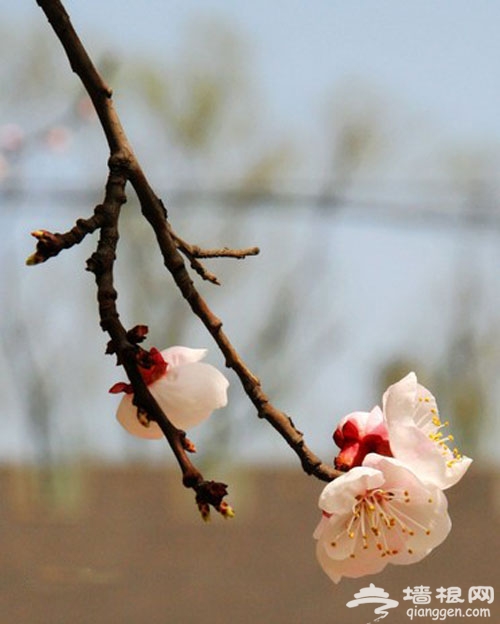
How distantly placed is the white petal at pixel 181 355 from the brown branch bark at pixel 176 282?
0.06 m

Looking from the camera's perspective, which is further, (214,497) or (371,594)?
Answer: (371,594)

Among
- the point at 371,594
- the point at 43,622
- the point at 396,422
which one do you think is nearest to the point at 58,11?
the point at 396,422

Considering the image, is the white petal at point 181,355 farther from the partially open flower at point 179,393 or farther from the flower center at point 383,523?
the flower center at point 383,523

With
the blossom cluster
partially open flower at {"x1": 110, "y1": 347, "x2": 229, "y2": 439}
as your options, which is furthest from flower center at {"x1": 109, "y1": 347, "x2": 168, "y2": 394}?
the blossom cluster

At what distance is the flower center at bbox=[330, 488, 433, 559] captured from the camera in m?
0.62

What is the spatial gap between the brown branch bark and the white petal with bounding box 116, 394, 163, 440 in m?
0.07

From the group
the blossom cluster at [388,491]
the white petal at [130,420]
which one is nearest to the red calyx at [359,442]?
the blossom cluster at [388,491]

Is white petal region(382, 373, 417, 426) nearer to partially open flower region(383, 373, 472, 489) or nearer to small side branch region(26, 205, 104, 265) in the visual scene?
partially open flower region(383, 373, 472, 489)

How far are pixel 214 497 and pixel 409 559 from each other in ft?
0.54

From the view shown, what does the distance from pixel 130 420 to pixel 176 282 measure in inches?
3.6

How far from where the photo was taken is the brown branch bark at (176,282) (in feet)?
1.79

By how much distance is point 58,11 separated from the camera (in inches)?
26.8

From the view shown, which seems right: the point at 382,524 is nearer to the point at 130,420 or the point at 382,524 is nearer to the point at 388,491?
the point at 388,491

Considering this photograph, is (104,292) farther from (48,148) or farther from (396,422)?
(48,148)
